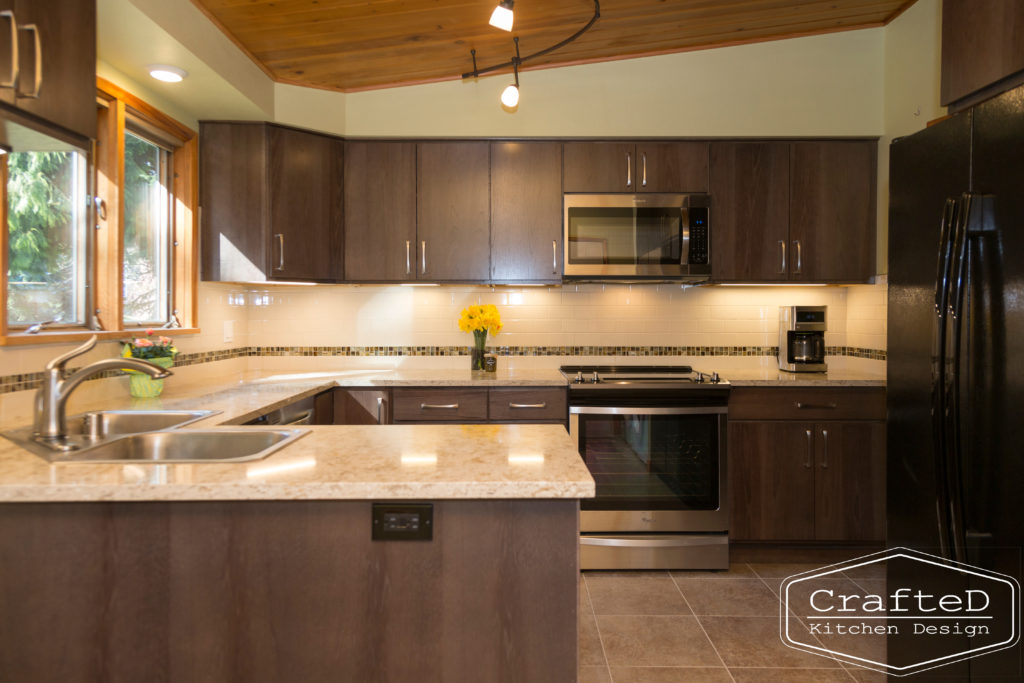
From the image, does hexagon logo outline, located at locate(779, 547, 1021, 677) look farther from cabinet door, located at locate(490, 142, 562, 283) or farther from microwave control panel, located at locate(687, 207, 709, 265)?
cabinet door, located at locate(490, 142, 562, 283)

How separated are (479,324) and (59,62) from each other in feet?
7.49

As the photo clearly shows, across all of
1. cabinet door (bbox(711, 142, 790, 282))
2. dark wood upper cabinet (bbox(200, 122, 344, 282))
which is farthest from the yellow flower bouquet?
cabinet door (bbox(711, 142, 790, 282))

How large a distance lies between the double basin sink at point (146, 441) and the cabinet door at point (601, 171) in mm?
2286

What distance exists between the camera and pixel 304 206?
335cm

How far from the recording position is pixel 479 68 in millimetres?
3420

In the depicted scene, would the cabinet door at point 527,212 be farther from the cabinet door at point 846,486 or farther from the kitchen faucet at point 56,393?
the kitchen faucet at point 56,393

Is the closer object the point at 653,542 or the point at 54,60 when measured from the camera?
the point at 54,60

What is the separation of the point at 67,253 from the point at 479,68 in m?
2.14

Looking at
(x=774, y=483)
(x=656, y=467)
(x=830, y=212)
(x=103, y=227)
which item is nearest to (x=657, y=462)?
(x=656, y=467)

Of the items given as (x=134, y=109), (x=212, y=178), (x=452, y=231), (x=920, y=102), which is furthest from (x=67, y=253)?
(x=920, y=102)

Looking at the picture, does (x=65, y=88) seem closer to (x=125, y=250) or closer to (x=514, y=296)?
(x=125, y=250)

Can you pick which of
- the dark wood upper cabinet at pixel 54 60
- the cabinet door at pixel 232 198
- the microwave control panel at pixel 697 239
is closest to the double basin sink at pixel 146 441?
the dark wood upper cabinet at pixel 54 60

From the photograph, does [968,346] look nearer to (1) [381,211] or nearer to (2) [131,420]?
(2) [131,420]

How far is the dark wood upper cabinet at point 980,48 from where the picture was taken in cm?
161
